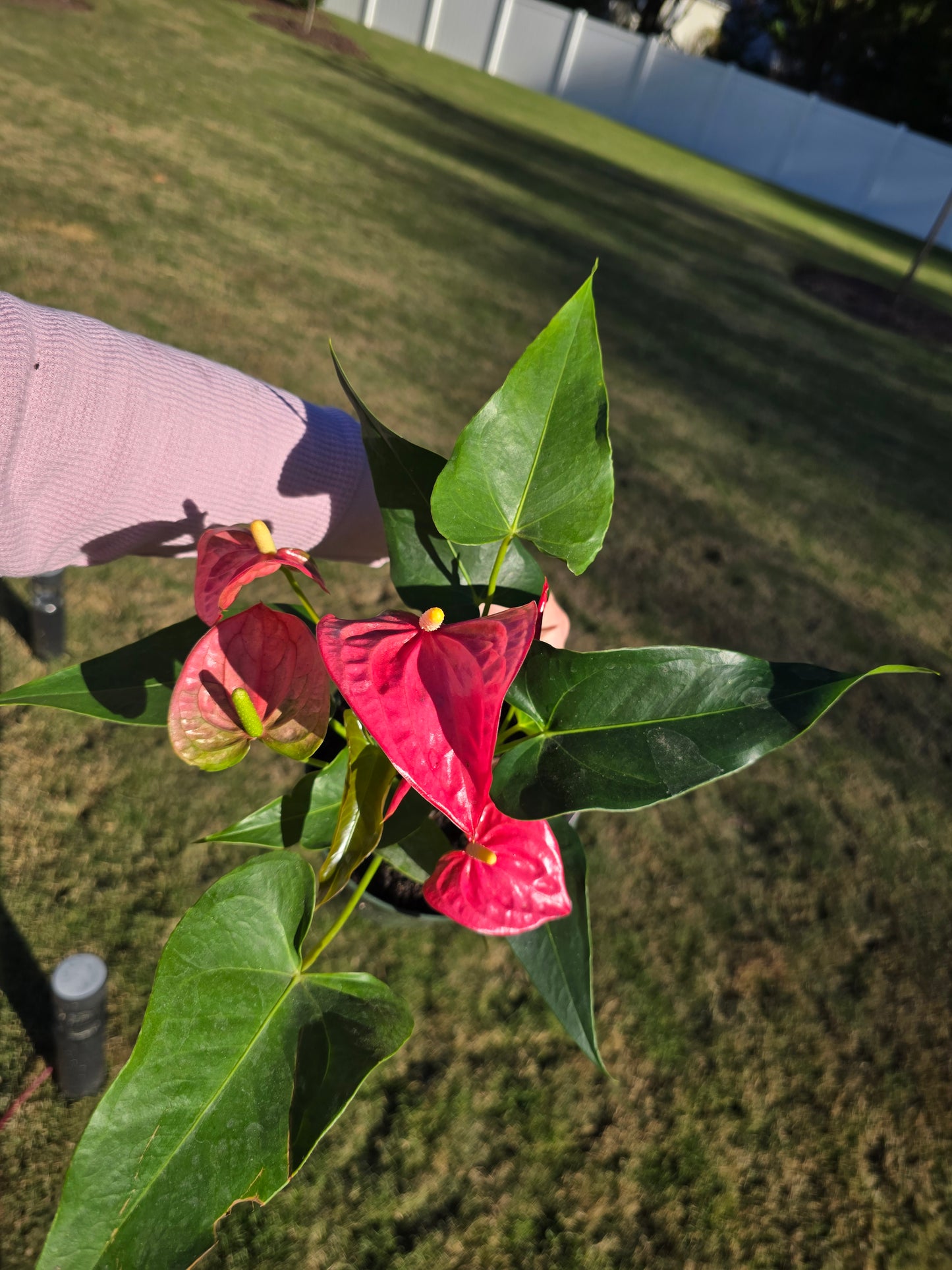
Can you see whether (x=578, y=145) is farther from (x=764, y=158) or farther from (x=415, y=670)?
(x=415, y=670)

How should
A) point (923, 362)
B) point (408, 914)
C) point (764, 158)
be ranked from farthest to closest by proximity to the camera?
point (764, 158) → point (923, 362) → point (408, 914)

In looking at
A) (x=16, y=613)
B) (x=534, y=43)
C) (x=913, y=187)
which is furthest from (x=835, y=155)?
(x=16, y=613)

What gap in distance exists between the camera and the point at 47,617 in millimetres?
1385

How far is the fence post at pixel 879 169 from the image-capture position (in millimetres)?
11344

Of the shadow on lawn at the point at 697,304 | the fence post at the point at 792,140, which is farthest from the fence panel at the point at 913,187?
the shadow on lawn at the point at 697,304

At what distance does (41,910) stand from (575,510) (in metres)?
1.02

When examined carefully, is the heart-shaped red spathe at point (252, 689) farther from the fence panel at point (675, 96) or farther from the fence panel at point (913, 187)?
the fence panel at point (675, 96)

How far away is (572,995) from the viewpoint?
56 centimetres

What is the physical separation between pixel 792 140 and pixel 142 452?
13870mm

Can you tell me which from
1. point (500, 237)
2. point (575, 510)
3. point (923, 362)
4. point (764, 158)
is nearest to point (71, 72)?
point (500, 237)

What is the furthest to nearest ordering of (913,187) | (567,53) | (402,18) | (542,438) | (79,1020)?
(402,18) → (567,53) → (913,187) → (79,1020) → (542,438)

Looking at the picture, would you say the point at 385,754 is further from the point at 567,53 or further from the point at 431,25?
the point at 431,25

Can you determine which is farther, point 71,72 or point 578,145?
point 578,145

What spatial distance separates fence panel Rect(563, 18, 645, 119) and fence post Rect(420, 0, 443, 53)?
2.03 m
